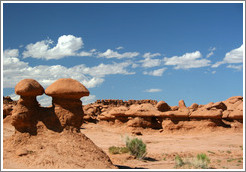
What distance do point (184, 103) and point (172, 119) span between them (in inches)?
444

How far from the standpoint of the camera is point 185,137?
20828 millimetres

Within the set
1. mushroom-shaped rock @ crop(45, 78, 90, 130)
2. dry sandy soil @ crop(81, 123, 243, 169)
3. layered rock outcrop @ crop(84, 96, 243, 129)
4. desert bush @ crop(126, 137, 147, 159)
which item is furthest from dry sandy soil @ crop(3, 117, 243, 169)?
mushroom-shaped rock @ crop(45, 78, 90, 130)

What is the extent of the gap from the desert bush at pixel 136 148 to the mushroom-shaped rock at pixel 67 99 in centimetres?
410

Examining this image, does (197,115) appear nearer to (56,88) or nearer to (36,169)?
(56,88)

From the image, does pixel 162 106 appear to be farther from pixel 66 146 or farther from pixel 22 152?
pixel 22 152

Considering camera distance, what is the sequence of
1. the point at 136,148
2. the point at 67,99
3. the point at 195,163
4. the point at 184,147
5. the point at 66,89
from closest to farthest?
the point at 66,89
the point at 67,99
the point at 195,163
the point at 136,148
the point at 184,147

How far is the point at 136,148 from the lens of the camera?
13.4m

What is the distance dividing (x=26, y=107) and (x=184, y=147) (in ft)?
32.3

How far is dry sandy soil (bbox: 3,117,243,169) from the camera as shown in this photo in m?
12.1

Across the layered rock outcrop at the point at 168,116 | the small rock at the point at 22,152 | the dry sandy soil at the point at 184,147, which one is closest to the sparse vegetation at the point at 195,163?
the dry sandy soil at the point at 184,147

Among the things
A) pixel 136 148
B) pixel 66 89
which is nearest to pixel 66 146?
pixel 66 89

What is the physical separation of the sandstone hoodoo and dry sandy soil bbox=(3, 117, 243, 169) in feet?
3.78

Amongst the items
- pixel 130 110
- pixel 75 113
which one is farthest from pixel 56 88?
pixel 130 110

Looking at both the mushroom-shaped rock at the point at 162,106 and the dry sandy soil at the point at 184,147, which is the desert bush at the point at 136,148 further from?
the mushroom-shaped rock at the point at 162,106
